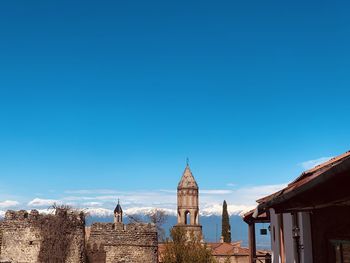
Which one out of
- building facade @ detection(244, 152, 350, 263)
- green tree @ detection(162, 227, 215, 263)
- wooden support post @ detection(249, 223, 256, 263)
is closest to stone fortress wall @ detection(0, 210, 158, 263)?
wooden support post @ detection(249, 223, 256, 263)

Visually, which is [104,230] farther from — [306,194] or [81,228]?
[306,194]

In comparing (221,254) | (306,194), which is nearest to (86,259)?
(306,194)

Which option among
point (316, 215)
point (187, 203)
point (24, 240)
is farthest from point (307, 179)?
point (187, 203)

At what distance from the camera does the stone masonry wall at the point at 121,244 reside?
21.4 metres

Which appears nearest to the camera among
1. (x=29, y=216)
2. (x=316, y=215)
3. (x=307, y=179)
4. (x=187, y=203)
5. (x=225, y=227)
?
(x=307, y=179)

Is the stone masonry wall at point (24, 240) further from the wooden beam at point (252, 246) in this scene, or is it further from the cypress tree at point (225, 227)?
the cypress tree at point (225, 227)

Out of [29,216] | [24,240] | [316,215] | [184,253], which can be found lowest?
[184,253]

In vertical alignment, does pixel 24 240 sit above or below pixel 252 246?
above

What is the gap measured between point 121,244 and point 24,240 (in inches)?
172

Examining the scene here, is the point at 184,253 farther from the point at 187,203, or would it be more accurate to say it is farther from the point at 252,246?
Result: the point at 187,203

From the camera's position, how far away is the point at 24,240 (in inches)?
773

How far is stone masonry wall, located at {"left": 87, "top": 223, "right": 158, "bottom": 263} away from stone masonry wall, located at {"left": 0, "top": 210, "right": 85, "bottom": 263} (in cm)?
137

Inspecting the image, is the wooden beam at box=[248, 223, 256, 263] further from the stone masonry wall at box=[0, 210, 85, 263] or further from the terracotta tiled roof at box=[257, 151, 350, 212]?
the terracotta tiled roof at box=[257, 151, 350, 212]

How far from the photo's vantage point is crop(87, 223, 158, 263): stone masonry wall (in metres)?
21.4
